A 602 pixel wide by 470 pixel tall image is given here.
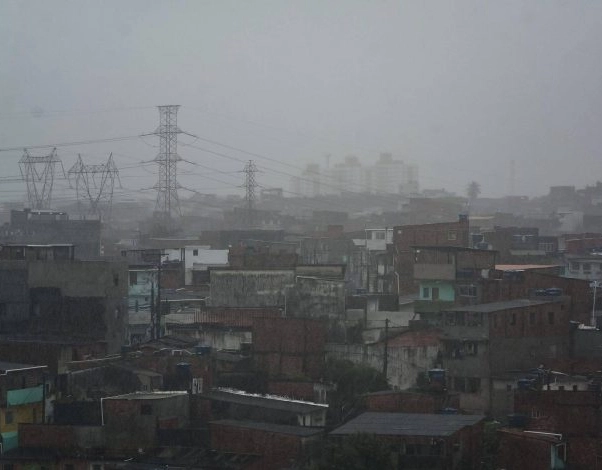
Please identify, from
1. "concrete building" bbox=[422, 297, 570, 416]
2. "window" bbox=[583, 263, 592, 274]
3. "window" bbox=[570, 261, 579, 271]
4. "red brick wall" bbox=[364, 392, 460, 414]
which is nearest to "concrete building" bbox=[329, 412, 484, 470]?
"red brick wall" bbox=[364, 392, 460, 414]

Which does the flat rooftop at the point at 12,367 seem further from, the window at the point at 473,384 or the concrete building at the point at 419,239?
the concrete building at the point at 419,239

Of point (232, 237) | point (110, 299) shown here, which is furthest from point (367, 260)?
point (110, 299)

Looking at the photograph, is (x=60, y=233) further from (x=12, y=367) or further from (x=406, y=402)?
(x=406, y=402)

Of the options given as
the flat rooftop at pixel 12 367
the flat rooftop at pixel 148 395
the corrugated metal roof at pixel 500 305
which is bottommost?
the flat rooftop at pixel 148 395

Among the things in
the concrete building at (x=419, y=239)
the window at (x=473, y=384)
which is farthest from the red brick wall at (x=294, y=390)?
the concrete building at (x=419, y=239)

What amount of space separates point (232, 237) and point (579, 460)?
63.0 feet

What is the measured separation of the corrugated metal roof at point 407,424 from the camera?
34.9 ft

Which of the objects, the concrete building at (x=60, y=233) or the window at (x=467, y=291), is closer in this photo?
the window at (x=467, y=291)

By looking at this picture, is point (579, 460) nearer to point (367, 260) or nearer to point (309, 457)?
point (309, 457)

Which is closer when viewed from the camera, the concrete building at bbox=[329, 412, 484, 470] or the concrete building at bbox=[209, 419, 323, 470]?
the concrete building at bbox=[329, 412, 484, 470]

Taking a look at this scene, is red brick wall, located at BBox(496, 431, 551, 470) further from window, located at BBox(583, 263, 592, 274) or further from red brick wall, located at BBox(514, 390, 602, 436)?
window, located at BBox(583, 263, 592, 274)

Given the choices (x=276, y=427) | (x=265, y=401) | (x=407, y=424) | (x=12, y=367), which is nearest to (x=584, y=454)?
(x=407, y=424)

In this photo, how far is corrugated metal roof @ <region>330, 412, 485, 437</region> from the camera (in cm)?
1065

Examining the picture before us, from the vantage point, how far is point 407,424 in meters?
11.2
